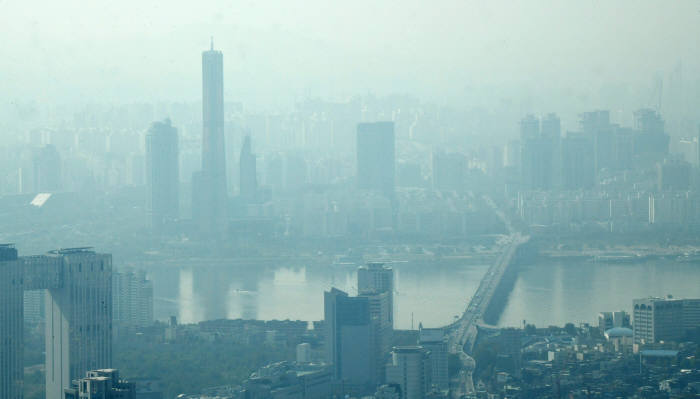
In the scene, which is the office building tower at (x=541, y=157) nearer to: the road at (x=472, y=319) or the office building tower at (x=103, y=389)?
the road at (x=472, y=319)

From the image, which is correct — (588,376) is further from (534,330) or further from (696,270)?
(696,270)

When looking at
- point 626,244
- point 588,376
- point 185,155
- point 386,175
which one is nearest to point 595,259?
point 626,244

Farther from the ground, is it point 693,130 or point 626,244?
point 693,130

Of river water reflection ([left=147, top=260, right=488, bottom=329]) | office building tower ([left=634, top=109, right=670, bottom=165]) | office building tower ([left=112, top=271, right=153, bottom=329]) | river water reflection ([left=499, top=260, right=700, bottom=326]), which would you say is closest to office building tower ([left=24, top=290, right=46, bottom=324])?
office building tower ([left=112, top=271, right=153, bottom=329])

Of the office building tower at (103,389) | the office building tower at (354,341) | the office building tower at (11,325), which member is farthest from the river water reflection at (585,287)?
the office building tower at (103,389)

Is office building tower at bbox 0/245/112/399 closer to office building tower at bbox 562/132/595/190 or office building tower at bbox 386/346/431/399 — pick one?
office building tower at bbox 386/346/431/399

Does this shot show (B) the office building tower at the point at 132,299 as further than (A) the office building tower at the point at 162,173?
No

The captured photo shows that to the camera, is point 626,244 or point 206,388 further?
point 626,244
